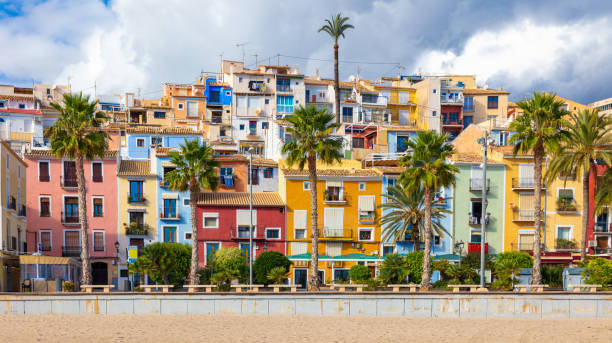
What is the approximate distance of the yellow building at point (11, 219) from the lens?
140ft

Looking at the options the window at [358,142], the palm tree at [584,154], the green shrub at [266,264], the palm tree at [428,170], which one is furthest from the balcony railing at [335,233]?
the window at [358,142]

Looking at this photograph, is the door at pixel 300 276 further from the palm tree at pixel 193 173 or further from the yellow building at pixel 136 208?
the yellow building at pixel 136 208

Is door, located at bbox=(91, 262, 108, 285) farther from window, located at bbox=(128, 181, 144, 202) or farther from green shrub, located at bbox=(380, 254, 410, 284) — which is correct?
green shrub, located at bbox=(380, 254, 410, 284)

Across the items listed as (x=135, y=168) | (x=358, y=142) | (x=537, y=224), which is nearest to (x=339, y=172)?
(x=135, y=168)

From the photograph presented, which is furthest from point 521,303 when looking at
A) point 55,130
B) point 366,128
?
point 366,128

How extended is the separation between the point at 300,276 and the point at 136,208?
Answer: 15.6m

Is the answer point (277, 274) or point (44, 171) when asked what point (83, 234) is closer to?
point (277, 274)

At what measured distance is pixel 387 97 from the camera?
301ft

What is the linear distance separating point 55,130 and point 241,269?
16.9 m

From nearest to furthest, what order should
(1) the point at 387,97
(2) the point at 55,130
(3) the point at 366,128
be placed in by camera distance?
(2) the point at 55,130 < (3) the point at 366,128 < (1) the point at 387,97

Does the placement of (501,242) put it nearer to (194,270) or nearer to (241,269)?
(241,269)

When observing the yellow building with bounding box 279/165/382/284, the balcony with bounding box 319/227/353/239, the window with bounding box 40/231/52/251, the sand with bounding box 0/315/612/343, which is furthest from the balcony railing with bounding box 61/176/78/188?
the sand with bounding box 0/315/612/343

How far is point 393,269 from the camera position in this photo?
45.5m

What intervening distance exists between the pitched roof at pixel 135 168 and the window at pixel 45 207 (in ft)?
21.2
